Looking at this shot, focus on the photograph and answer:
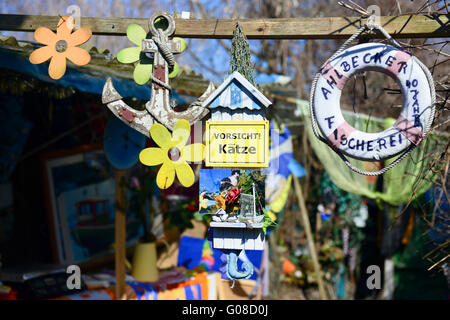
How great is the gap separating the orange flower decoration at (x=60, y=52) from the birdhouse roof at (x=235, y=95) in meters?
0.72

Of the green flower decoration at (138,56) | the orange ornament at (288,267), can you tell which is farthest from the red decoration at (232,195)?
the orange ornament at (288,267)

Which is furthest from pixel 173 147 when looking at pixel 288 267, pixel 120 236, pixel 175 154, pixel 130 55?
pixel 288 267

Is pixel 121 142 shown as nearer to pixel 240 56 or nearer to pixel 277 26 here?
pixel 240 56

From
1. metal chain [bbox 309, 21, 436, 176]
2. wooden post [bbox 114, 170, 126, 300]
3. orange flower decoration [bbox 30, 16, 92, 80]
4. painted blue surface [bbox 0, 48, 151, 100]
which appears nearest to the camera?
metal chain [bbox 309, 21, 436, 176]

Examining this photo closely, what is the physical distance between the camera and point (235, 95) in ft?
7.54

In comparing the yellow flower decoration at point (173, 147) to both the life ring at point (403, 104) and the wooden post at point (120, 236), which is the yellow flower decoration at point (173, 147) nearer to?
the life ring at point (403, 104)

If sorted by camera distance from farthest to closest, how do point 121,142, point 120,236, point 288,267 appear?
point 288,267 < point 120,236 < point 121,142

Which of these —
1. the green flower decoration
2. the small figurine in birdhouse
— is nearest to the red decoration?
the small figurine in birdhouse

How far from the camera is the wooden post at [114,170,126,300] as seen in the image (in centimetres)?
389

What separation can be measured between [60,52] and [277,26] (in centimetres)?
115

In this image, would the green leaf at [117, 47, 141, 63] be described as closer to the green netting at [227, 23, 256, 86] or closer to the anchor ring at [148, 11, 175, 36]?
the anchor ring at [148, 11, 175, 36]

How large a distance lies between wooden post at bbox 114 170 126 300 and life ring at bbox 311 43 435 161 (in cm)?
213
